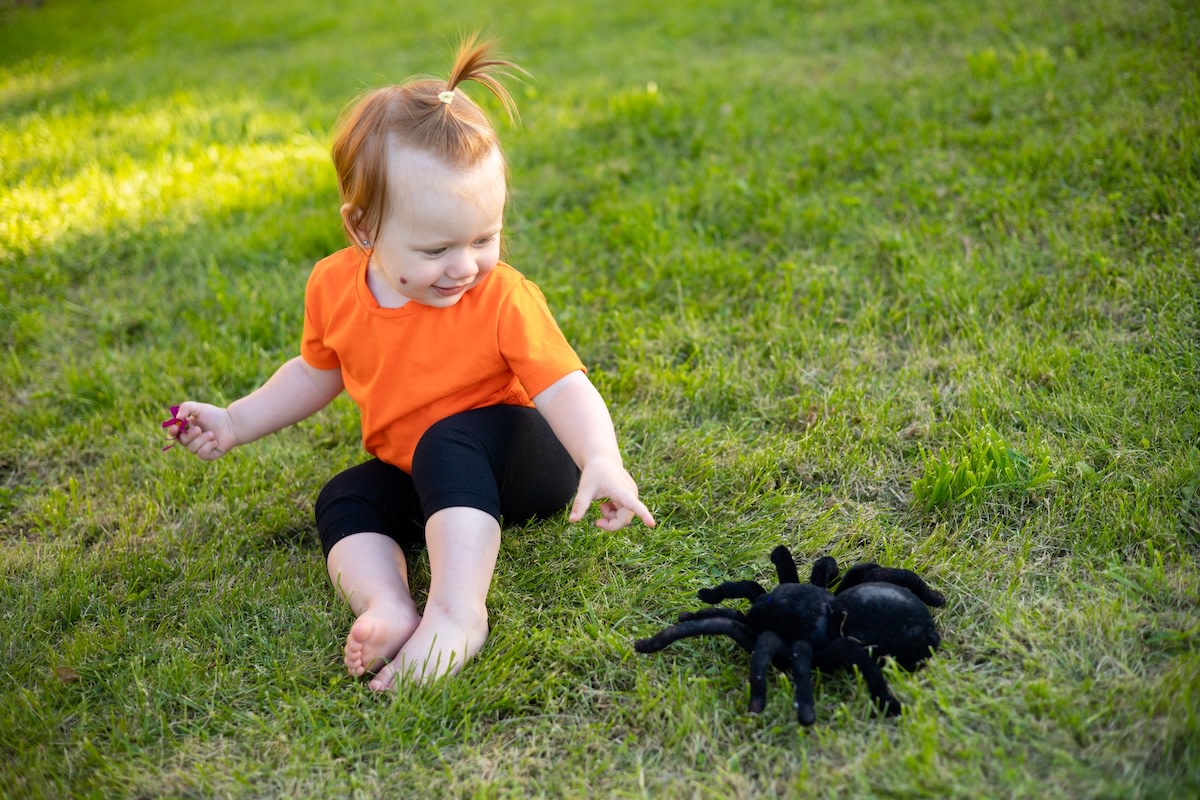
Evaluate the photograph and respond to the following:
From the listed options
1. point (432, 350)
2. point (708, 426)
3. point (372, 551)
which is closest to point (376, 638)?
point (372, 551)

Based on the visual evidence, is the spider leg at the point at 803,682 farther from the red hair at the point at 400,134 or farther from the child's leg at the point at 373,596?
the red hair at the point at 400,134

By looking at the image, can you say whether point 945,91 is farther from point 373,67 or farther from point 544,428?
point 373,67

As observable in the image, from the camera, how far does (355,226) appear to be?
2332mm

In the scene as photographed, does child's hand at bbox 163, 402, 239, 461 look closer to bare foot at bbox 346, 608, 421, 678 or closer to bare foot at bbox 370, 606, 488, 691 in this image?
bare foot at bbox 346, 608, 421, 678

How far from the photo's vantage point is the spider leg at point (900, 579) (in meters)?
2.07

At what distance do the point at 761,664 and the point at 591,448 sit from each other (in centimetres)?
61

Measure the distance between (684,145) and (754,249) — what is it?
1.11 m

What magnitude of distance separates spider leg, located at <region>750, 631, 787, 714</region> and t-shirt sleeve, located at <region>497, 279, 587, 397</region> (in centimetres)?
78

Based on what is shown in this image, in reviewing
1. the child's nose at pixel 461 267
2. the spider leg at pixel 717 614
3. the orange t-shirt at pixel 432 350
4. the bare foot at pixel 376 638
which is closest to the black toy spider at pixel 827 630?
the spider leg at pixel 717 614

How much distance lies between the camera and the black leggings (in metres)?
2.21

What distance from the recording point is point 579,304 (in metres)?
3.64

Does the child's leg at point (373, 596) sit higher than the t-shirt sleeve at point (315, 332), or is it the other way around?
the t-shirt sleeve at point (315, 332)

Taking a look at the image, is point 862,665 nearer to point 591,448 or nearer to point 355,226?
point 591,448

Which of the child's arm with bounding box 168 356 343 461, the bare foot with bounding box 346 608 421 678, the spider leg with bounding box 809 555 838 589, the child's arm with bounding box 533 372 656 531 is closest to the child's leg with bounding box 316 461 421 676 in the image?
the bare foot with bounding box 346 608 421 678
